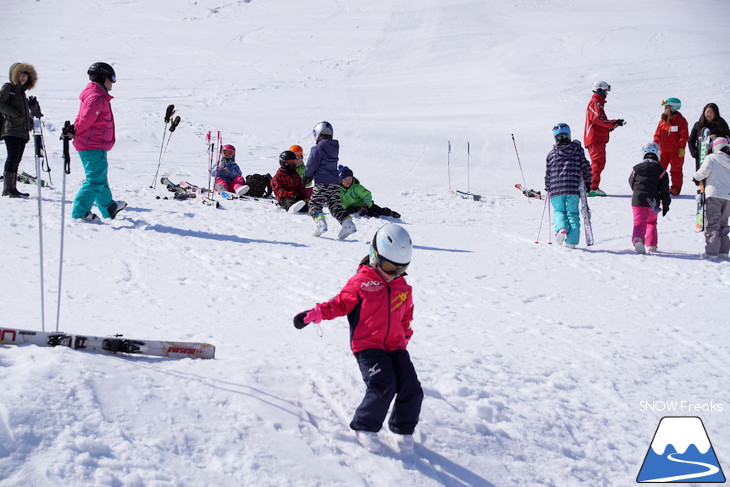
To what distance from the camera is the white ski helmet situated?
3.57m

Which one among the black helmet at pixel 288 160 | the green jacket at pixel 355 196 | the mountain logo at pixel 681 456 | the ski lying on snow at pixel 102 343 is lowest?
the mountain logo at pixel 681 456

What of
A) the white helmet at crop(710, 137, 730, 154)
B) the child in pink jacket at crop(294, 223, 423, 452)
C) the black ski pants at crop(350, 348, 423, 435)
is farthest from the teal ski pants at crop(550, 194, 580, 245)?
the black ski pants at crop(350, 348, 423, 435)

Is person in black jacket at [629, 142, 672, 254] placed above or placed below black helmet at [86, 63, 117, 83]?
below

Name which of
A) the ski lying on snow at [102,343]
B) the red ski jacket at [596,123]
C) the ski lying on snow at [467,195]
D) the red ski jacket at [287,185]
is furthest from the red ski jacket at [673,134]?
the ski lying on snow at [102,343]

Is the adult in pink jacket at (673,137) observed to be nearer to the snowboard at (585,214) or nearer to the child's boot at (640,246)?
the snowboard at (585,214)

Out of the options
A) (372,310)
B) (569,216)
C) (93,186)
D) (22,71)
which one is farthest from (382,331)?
(22,71)

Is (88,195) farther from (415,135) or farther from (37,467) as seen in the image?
(415,135)

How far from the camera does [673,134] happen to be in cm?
1230

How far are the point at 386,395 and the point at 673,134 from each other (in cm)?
1105

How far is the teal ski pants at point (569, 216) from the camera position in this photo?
889 centimetres

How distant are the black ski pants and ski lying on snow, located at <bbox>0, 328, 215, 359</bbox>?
44.5 inches

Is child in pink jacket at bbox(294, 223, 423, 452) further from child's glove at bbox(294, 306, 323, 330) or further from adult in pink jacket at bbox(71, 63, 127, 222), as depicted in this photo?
adult in pink jacket at bbox(71, 63, 127, 222)

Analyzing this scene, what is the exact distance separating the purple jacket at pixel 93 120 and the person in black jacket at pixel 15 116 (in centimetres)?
157

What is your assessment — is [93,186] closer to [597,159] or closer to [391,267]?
[391,267]
